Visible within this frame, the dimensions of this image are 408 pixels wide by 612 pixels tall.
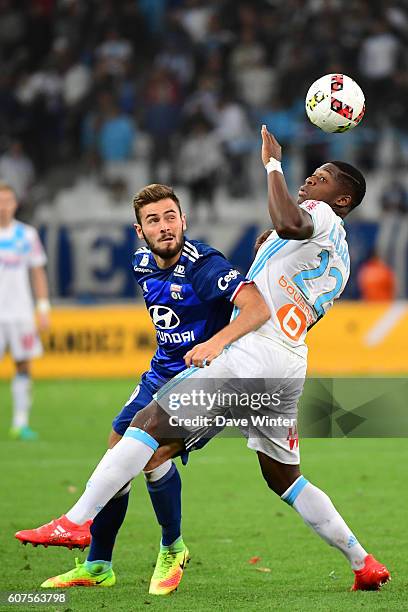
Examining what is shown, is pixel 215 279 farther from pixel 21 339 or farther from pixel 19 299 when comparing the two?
pixel 19 299

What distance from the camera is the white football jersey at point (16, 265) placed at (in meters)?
12.2

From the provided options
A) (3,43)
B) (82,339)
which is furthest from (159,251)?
(3,43)

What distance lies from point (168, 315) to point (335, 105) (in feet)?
4.58

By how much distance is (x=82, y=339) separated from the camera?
652 inches

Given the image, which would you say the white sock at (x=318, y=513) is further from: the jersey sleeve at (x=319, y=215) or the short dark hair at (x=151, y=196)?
the short dark hair at (x=151, y=196)

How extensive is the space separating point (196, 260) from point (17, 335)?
694 cm

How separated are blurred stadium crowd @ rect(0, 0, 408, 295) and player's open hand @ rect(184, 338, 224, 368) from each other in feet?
45.2

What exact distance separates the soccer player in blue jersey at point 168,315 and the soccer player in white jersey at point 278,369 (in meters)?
0.16

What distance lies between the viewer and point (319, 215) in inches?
217

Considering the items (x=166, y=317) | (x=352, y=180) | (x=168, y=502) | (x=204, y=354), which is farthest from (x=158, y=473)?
(x=352, y=180)

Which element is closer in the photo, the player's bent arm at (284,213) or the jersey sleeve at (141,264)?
the player's bent arm at (284,213)

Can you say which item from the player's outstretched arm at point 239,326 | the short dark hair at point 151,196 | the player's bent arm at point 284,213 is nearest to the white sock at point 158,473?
the player's outstretched arm at point 239,326

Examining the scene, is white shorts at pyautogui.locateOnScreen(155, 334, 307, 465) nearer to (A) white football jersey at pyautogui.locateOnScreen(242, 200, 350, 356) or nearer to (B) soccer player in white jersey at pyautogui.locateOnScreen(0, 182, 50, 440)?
(A) white football jersey at pyautogui.locateOnScreen(242, 200, 350, 356)

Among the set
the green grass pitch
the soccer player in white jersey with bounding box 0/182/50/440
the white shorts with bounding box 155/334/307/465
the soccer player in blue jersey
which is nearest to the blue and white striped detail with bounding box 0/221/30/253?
the soccer player in white jersey with bounding box 0/182/50/440
